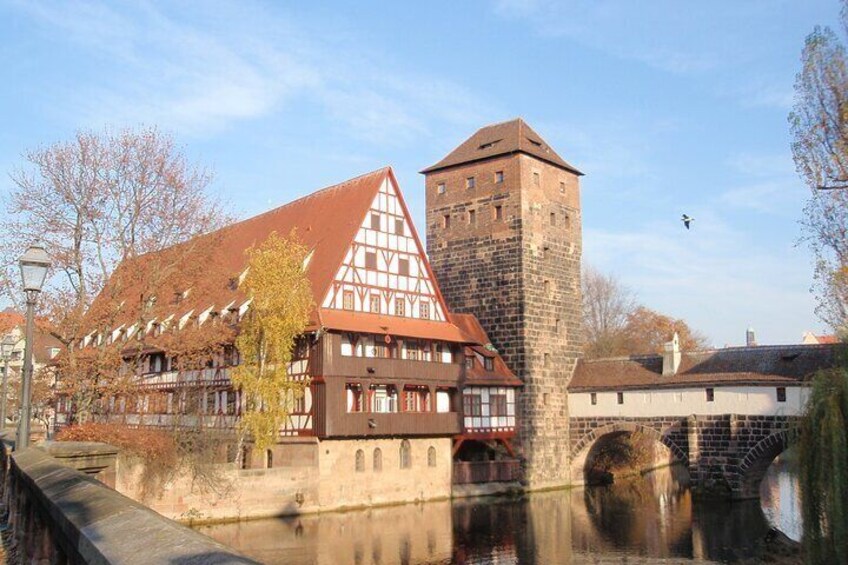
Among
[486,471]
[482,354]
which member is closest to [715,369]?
[482,354]

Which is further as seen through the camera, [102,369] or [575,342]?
[575,342]

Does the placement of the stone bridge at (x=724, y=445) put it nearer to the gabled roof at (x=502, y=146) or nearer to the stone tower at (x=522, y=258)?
the stone tower at (x=522, y=258)

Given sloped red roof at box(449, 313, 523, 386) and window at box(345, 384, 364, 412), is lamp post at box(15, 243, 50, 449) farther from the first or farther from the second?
sloped red roof at box(449, 313, 523, 386)

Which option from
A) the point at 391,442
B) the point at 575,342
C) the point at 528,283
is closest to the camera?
the point at 391,442

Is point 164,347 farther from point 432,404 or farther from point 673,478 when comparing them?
point 673,478

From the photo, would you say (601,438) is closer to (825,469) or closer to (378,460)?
A: (378,460)

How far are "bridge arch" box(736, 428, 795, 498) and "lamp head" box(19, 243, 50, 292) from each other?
28128mm

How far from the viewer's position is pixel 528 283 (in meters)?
38.1

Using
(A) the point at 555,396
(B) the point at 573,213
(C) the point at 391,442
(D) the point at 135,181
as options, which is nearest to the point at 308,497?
(C) the point at 391,442

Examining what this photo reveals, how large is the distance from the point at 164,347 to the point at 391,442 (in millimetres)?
9314

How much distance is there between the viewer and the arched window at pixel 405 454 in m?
31.3

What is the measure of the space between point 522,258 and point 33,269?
29.1 meters

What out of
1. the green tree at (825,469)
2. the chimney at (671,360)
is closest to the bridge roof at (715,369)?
the chimney at (671,360)

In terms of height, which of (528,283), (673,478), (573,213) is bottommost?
(673,478)
